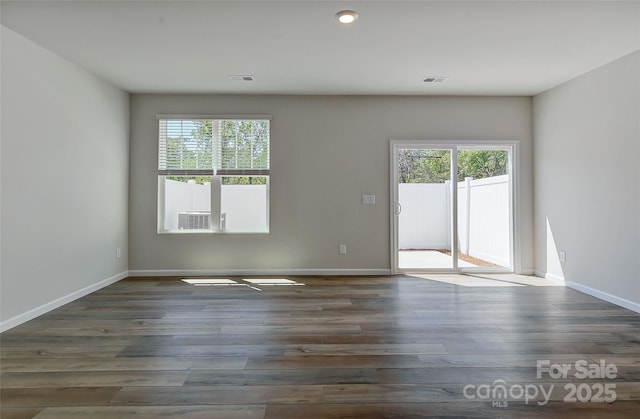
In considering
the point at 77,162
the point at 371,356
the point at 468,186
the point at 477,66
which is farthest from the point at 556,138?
the point at 77,162

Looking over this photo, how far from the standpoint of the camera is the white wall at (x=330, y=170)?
4855mm

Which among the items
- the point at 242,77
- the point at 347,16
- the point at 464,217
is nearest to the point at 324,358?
the point at 347,16

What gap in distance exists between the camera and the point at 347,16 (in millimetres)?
2719

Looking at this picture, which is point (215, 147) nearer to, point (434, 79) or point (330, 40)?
point (330, 40)

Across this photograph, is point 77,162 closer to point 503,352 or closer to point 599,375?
point 503,352

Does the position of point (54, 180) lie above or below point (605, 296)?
above

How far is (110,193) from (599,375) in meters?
5.12

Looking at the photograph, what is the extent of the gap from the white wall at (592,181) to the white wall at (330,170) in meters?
0.31

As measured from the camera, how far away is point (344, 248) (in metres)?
4.90

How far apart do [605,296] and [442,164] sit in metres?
2.50

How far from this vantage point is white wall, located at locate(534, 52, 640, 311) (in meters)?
3.42

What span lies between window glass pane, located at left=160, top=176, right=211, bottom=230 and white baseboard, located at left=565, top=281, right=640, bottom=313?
16.0ft

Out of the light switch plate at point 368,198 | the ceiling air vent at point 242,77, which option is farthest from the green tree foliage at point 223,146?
the light switch plate at point 368,198

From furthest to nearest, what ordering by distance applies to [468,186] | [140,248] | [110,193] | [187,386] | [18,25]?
1. [468,186]
2. [140,248]
3. [110,193]
4. [18,25]
5. [187,386]
